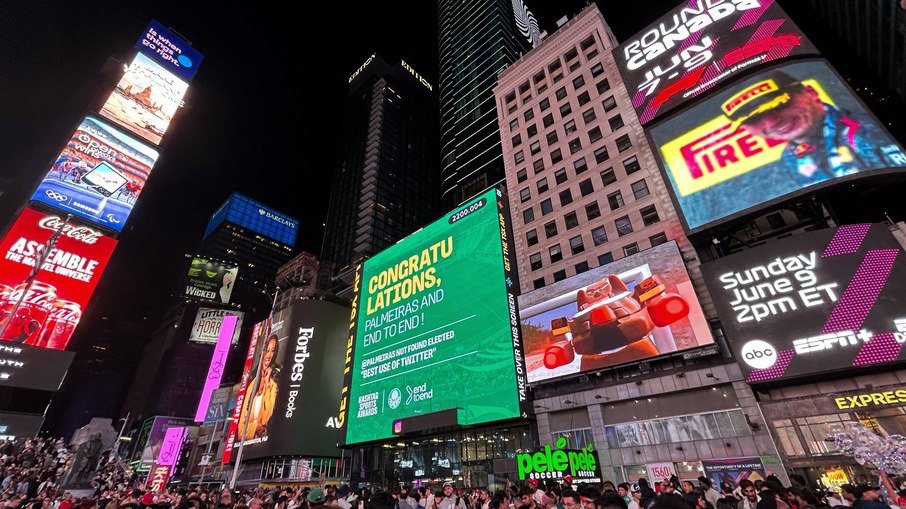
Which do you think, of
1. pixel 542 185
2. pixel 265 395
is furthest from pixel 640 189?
pixel 265 395

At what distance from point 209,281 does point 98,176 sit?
37913 mm

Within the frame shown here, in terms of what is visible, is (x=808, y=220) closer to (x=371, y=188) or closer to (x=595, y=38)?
(x=595, y=38)

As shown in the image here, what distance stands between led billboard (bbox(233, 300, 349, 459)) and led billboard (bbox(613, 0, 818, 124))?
39.0 metres

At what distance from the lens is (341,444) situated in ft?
120

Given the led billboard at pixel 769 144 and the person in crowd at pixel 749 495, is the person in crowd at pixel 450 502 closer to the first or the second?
the person in crowd at pixel 749 495

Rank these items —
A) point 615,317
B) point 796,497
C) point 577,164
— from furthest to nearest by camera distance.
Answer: point 577,164, point 615,317, point 796,497

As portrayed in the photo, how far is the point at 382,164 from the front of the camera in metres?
104

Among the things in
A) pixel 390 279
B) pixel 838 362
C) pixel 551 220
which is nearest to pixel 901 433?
pixel 838 362

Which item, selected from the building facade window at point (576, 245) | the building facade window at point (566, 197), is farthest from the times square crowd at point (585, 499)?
the building facade window at point (566, 197)

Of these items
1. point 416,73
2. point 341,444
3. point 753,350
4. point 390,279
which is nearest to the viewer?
point 753,350

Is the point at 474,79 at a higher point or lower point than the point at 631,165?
higher

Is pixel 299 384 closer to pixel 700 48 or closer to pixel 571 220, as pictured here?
pixel 571 220

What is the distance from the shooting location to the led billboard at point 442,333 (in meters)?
29.5

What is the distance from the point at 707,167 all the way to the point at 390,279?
94.7 feet
